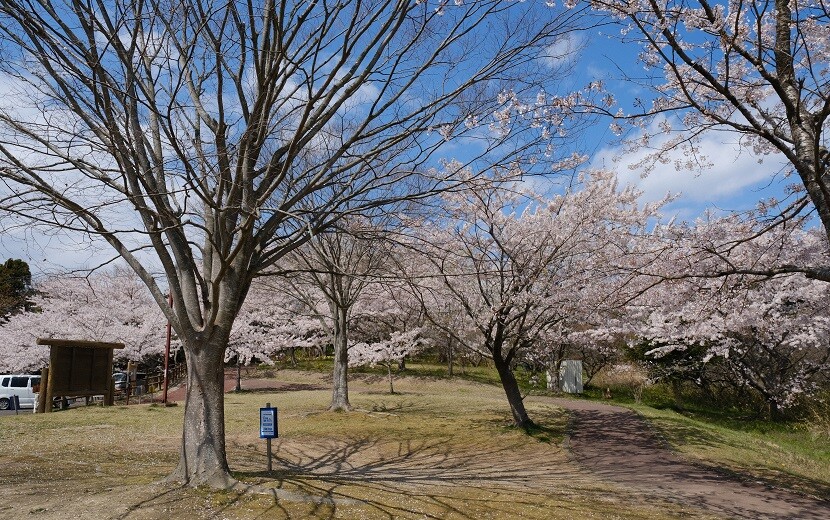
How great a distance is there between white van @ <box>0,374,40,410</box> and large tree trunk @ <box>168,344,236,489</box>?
65.5 feet

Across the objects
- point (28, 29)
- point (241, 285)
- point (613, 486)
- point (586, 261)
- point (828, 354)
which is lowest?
point (613, 486)

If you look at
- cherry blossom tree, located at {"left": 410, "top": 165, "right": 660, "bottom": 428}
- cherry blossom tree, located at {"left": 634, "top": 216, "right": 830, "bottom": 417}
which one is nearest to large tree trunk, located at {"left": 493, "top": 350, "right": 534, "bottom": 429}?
cherry blossom tree, located at {"left": 410, "top": 165, "right": 660, "bottom": 428}

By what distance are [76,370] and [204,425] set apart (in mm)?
11332

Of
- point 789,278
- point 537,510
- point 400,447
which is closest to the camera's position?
point 537,510

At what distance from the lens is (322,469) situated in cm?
852

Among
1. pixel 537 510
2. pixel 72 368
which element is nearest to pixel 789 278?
pixel 537 510

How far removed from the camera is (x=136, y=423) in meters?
12.5

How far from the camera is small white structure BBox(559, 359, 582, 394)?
23625 mm

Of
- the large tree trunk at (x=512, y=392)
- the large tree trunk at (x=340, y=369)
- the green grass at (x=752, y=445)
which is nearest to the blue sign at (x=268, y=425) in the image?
the large tree trunk at (x=512, y=392)

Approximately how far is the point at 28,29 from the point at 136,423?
949cm

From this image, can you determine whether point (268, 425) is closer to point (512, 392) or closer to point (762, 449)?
point (512, 392)

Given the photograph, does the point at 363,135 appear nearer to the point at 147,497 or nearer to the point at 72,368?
the point at 147,497

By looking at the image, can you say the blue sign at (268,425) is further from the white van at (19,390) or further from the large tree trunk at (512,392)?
the white van at (19,390)

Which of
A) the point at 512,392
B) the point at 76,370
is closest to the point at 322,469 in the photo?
the point at 512,392
